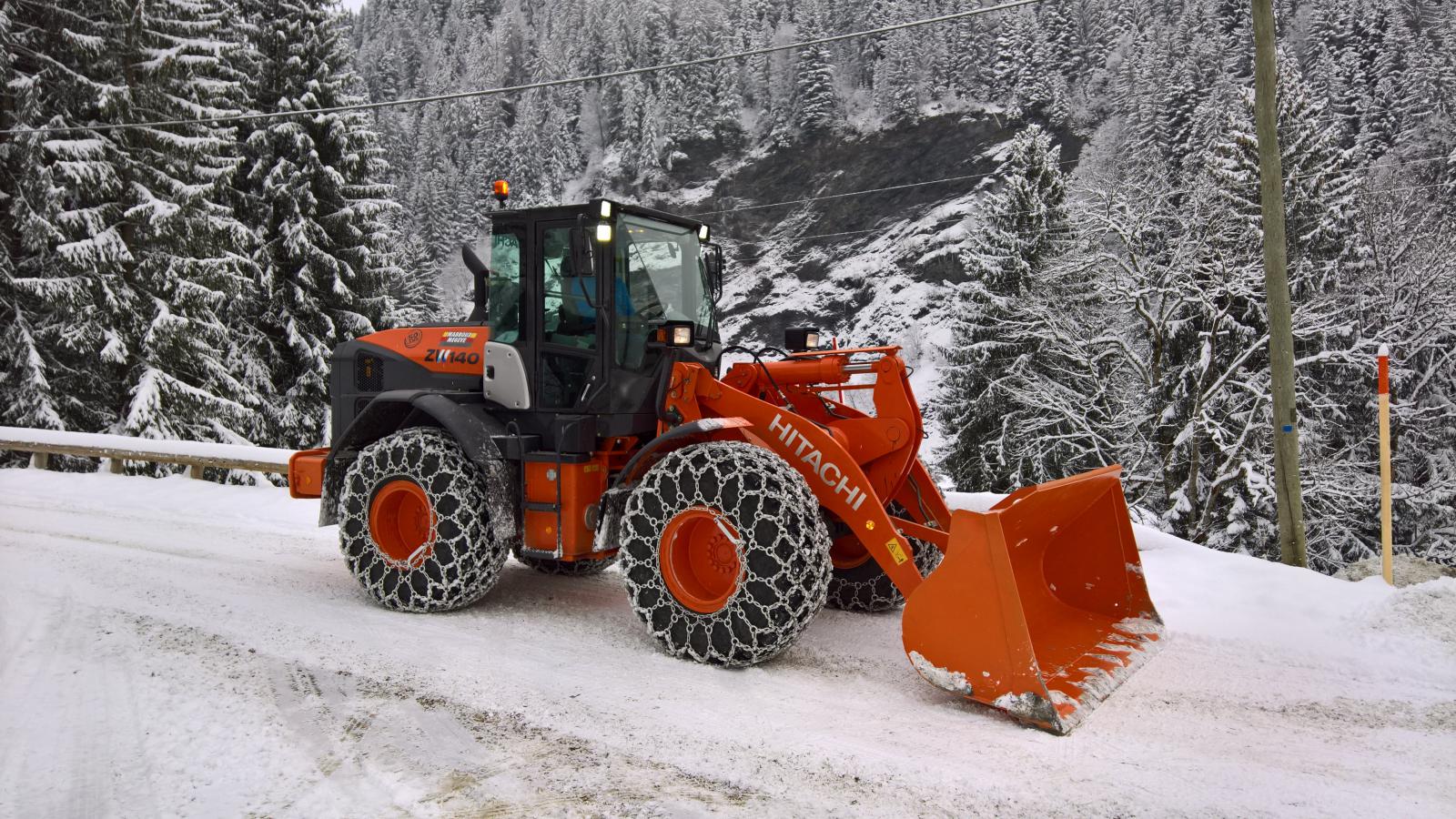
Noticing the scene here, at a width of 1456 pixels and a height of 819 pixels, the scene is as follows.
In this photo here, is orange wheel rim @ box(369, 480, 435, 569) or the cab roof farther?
orange wheel rim @ box(369, 480, 435, 569)

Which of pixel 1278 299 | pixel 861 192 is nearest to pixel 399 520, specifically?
pixel 1278 299

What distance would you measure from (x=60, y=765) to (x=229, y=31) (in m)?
17.4

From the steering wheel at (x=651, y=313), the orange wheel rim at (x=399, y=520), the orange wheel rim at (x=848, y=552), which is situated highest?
the steering wheel at (x=651, y=313)

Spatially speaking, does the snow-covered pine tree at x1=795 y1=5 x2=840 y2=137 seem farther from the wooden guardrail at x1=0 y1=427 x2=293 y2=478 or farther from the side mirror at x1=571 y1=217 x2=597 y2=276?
the side mirror at x1=571 y1=217 x2=597 y2=276

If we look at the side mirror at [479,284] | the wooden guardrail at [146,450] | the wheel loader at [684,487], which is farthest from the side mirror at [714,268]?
the wooden guardrail at [146,450]

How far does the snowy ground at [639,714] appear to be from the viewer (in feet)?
10.4

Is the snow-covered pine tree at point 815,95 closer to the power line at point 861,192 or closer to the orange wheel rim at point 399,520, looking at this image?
the power line at point 861,192

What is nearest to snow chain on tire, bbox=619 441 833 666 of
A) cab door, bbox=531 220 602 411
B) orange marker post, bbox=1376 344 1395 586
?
cab door, bbox=531 220 602 411

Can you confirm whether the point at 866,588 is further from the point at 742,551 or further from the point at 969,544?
the point at 969,544

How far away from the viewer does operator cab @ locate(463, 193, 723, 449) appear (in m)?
5.25

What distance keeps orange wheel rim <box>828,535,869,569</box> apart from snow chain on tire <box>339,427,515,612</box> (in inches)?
83.3

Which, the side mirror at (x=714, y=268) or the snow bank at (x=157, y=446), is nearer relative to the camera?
the side mirror at (x=714, y=268)

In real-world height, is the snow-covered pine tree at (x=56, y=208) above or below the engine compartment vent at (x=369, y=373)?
above

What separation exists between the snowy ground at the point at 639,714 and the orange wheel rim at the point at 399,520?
0.48 m
